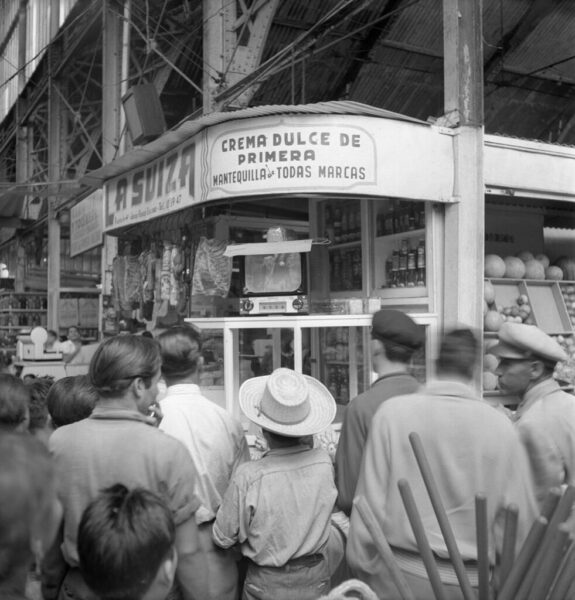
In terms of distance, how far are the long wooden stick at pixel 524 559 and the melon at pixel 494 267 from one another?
5.07m

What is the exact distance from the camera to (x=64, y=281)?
1689cm

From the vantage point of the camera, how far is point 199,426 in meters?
3.16

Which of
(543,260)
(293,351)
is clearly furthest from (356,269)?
(543,260)

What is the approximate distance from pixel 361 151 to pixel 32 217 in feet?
52.9

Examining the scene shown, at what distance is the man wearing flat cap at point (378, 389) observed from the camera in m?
3.07

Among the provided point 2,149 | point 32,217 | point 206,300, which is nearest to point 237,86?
point 206,300

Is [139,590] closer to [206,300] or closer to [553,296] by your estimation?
[206,300]

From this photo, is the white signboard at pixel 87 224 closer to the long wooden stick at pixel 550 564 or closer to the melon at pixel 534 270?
the melon at pixel 534 270

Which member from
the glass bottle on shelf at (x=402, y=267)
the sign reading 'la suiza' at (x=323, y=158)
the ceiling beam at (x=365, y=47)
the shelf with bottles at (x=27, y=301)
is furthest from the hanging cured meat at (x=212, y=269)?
the shelf with bottles at (x=27, y=301)

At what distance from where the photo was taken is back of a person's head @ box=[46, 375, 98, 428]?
3.14 meters

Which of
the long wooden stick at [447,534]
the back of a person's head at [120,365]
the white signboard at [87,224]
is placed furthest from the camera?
the white signboard at [87,224]

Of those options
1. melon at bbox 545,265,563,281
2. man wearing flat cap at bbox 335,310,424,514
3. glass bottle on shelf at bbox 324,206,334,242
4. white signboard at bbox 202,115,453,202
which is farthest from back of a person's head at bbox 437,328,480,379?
melon at bbox 545,265,563,281

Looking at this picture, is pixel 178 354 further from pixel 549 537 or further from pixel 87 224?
pixel 87 224

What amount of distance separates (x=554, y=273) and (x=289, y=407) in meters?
5.17
